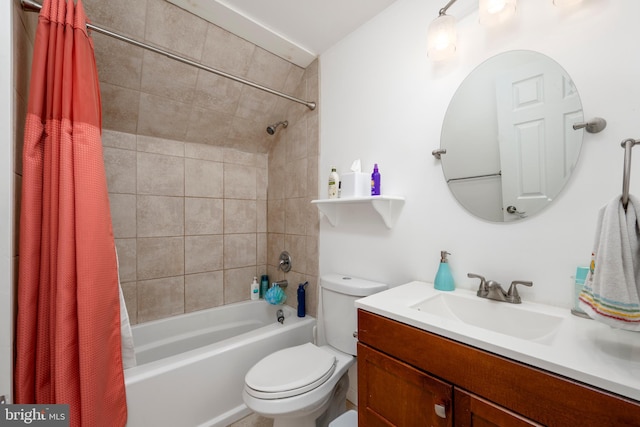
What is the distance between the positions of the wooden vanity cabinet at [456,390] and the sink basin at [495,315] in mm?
198

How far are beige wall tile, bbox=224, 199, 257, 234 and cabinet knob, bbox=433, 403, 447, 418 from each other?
6.20 ft

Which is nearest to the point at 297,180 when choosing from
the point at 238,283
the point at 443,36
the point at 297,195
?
the point at 297,195

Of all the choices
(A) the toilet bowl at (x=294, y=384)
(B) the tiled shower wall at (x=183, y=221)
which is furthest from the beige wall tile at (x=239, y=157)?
(A) the toilet bowl at (x=294, y=384)

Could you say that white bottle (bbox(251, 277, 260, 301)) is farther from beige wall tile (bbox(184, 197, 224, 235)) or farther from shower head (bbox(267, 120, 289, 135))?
shower head (bbox(267, 120, 289, 135))

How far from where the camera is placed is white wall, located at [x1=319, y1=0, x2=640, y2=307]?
83cm

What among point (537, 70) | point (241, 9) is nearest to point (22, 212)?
point (241, 9)

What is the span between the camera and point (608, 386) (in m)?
0.52

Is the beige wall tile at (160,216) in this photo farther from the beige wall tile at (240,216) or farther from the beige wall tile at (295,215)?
the beige wall tile at (295,215)

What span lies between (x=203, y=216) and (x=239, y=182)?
42cm

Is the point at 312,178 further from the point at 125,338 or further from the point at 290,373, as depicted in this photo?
the point at 125,338

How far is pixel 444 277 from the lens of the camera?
1.13 m

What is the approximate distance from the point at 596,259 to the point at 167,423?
6.07 feet

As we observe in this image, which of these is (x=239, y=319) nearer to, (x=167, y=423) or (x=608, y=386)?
(x=167, y=423)

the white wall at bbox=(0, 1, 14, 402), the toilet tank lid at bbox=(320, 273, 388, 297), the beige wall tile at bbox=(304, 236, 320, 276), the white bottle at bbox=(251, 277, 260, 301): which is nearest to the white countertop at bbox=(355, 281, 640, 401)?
the toilet tank lid at bbox=(320, 273, 388, 297)
